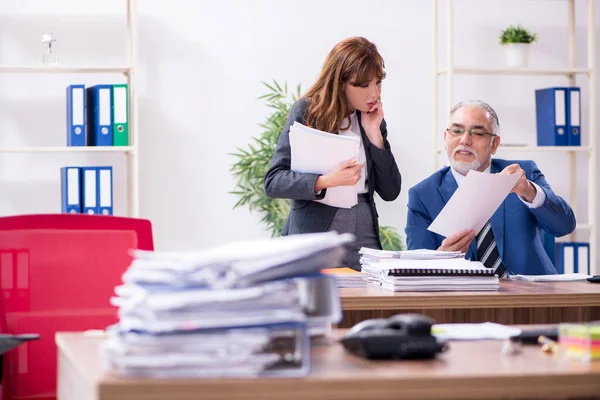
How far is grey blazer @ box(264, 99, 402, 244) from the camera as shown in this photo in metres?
2.96

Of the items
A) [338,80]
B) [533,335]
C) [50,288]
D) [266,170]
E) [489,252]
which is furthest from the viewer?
[266,170]

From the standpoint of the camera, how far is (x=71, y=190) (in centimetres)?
429

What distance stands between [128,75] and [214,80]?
53 centimetres

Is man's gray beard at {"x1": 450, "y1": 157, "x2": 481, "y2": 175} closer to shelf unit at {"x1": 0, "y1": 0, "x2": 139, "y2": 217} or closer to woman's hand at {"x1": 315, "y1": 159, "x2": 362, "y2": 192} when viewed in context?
woman's hand at {"x1": 315, "y1": 159, "x2": 362, "y2": 192}

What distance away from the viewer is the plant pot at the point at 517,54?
4902 mm

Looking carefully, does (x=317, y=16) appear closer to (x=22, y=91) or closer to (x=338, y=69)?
(x=22, y=91)

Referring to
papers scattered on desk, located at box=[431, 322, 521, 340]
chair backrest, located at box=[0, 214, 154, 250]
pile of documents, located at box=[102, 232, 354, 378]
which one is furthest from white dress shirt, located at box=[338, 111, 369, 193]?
pile of documents, located at box=[102, 232, 354, 378]

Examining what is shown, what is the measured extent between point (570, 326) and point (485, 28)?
402 centimetres

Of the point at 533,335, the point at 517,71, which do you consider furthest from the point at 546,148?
the point at 533,335

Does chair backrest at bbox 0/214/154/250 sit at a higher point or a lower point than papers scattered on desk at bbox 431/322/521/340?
higher

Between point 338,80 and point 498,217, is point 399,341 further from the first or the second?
point 338,80

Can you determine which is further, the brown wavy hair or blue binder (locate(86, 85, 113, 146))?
blue binder (locate(86, 85, 113, 146))

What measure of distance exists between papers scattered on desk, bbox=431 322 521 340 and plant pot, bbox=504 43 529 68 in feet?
11.2

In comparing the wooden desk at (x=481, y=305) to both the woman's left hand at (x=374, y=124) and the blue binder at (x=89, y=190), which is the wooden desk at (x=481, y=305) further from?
the blue binder at (x=89, y=190)
